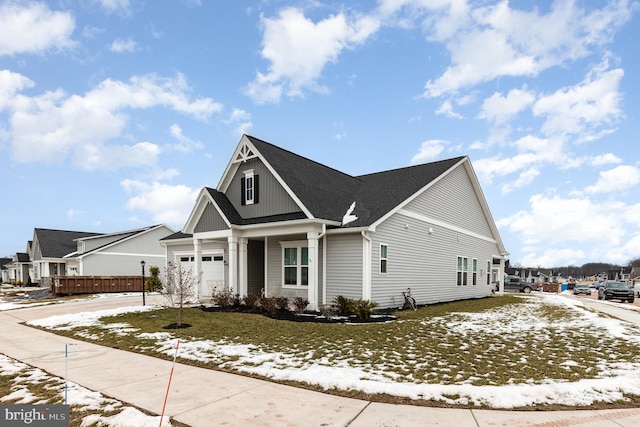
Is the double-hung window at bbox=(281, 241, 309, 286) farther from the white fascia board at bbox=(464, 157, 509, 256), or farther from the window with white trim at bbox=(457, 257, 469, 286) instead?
the white fascia board at bbox=(464, 157, 509, 256)

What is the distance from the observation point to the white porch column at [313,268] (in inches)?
565

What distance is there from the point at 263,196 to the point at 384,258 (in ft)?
19.5

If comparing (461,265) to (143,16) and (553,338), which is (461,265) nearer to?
(553,338)

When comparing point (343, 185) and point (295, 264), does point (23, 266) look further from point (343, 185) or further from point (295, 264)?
point (343, 185)

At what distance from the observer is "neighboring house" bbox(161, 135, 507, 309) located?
1451 centimetres

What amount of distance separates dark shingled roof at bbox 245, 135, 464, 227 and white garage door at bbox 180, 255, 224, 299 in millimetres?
3664

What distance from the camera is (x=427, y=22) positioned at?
13.7 m

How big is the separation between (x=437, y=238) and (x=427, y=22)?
32.4 feet

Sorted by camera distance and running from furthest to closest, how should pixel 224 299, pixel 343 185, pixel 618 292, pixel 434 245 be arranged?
1. pixel 618 292
2. pixel 343 185
3. pixel 434 245
4. pixel 224 299

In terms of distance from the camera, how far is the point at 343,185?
19.1 m

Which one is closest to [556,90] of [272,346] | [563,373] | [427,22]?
[427,22]

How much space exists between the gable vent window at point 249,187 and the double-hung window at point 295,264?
2574mm

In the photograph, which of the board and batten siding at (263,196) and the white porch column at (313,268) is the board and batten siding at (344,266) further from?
the board and batten siding at (263,196)

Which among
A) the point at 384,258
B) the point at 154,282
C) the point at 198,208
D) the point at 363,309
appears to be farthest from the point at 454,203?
the point at 154,282
